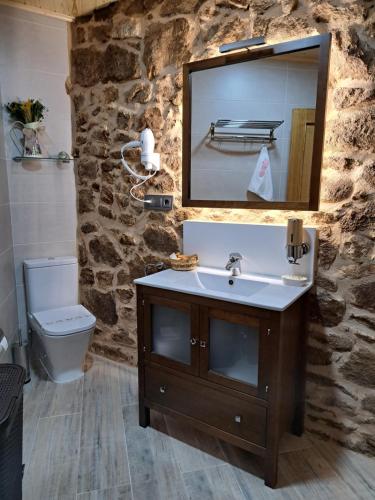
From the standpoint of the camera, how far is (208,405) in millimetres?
1852

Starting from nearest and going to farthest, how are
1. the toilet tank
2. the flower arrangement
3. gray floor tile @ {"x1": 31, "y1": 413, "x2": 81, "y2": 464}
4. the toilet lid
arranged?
gray floor tile @ {"x1": 31, "y1": 413, "x2": 81, "y2": 464}, the toilet lid, the flower arrangement, the toilet tank

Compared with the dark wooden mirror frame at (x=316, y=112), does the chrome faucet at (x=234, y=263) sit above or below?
below

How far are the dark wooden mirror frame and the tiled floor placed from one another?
132 centimetres

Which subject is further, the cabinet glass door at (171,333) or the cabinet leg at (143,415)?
the cabinet leg at (143,415)

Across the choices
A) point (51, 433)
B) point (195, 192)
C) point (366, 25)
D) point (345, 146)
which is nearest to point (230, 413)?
point (51, 433)

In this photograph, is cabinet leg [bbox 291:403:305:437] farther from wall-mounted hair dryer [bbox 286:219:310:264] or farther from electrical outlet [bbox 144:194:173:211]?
electrical outlet [bbox 144:194:173:211]

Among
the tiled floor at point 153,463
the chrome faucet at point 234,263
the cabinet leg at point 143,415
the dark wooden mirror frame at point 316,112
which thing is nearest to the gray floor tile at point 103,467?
the tiled floor at point 153,463

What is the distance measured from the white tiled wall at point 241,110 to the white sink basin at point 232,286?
1.53 ft

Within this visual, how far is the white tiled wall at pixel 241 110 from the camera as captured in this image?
1930mm

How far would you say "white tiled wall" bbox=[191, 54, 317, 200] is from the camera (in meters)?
1.93

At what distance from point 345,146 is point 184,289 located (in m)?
1.06

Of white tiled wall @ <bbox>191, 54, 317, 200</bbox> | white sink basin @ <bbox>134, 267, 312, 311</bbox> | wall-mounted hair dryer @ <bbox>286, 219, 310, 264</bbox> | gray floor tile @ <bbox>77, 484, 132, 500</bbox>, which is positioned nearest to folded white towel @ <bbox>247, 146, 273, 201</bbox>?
white tiled wall @ <bbox>191, 54, 317, 200</bbox>

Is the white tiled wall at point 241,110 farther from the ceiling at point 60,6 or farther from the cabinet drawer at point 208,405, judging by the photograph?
the cabinet drawer at point 208,405

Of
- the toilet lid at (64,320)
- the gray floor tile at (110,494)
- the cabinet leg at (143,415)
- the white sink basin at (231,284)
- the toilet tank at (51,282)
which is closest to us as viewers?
the gray floor tile at (110,494)
